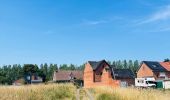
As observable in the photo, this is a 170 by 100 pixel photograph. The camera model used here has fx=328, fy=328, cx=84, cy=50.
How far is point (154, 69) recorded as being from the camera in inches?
3174

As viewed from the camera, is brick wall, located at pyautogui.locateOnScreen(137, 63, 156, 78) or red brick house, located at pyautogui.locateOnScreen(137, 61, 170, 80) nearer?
red brick house, located at pyautogui.locateOnScreen(137, 61, 170, 80)

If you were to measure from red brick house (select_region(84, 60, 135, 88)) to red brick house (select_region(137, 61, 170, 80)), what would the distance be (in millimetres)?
3633

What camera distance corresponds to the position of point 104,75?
83438 millimetres

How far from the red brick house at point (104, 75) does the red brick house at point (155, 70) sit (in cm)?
363

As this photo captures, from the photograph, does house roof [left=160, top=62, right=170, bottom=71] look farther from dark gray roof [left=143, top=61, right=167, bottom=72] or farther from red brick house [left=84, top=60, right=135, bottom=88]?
red brick house [left=84, top=60, right=135, bottom=88]

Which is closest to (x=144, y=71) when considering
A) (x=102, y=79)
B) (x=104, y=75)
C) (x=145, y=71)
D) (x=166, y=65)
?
(x=145, y=71)

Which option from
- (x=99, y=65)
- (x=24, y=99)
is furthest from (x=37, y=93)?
(x=99, y=65)

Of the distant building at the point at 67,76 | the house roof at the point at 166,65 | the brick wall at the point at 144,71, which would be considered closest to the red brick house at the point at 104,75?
the brick wall at the point at 144,71

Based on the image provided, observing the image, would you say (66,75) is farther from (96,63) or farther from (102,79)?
(102,79)

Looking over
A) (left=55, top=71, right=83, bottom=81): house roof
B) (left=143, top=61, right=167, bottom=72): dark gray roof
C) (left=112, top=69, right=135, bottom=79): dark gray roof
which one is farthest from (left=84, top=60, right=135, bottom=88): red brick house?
Result: (left=55, top=71, right=83, bottom=81): house roof

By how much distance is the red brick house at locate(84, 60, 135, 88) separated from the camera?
8012 cm

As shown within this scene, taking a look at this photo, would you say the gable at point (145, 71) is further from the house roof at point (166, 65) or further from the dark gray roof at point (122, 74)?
the house roof at point (166, 65)

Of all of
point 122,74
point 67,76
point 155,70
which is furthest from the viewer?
point 67,76

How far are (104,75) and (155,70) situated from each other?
1277cm
